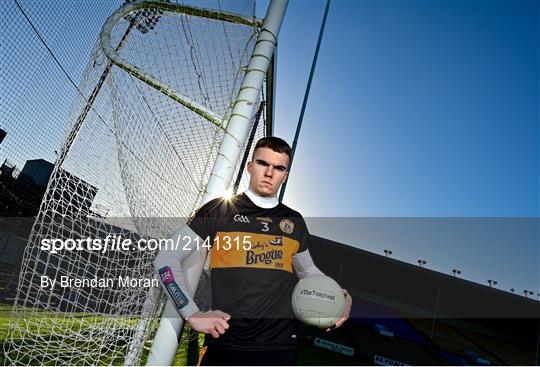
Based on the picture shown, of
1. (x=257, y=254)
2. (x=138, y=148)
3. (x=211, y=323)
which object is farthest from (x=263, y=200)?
(x=138, y=148)

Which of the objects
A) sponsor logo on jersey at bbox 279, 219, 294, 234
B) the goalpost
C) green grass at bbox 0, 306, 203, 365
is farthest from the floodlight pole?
sponsor logo on jersey at bbox 279, 219, 294, 234

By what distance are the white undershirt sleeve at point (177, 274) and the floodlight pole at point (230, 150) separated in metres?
0.18

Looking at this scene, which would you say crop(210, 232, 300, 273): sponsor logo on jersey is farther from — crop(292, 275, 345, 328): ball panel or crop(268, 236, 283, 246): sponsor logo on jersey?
crop(292, 275, 345, 328): ball panel

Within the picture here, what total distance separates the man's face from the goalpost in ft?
1.72

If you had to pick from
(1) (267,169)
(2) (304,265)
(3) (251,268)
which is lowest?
(3) (251,268)

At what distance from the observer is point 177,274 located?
1.65 metres

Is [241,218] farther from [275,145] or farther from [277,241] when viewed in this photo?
[275,145]

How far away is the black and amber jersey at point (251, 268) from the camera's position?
64.5 inches

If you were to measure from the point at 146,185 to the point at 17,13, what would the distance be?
5.25m

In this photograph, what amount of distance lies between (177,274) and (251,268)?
39cm

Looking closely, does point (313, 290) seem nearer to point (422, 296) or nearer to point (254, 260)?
point (254, 260)

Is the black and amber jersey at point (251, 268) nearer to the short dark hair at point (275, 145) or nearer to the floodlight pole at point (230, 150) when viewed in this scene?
the floodlight pole at point (230, 150)

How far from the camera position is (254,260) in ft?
5.75

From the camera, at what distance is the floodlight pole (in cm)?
199
